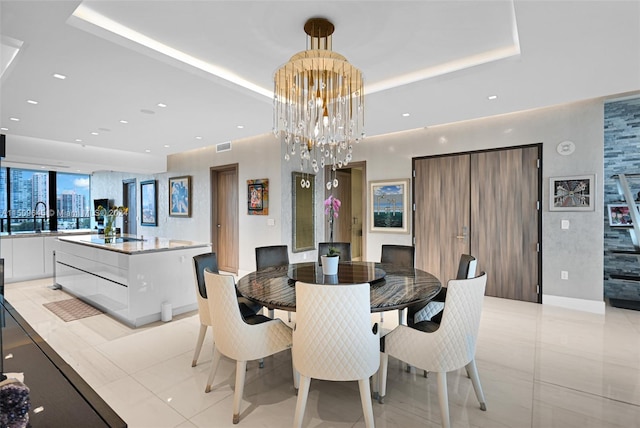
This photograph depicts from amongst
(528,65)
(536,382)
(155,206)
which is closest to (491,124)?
(528,65)

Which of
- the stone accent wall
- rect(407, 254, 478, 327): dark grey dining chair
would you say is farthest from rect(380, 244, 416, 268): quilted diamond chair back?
the stone accent wall

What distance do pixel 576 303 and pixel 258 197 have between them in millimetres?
5037

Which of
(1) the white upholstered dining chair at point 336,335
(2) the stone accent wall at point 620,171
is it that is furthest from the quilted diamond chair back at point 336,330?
(2) the stone accent wall at point 620,171

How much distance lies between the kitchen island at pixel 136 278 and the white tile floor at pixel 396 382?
0.84 feet

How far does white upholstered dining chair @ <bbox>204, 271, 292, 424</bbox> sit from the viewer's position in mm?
2057

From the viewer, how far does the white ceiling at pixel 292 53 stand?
219cm

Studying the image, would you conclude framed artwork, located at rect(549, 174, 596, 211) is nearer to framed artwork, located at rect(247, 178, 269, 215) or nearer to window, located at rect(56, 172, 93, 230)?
framed artwork, located at rect(247, 178, 269, 215)

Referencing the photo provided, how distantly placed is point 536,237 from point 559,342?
1671 millimetres

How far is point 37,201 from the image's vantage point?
7.21m

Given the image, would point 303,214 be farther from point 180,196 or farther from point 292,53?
point 292,53

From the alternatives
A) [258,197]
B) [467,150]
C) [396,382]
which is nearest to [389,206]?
[467,150]

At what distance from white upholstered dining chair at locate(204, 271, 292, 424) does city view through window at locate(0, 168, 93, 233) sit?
648 cm

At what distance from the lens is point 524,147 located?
444cm

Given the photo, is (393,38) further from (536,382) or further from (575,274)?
(575,274)
